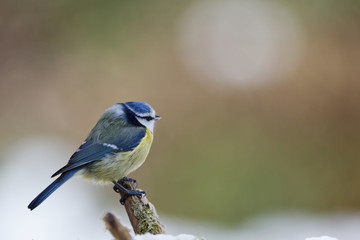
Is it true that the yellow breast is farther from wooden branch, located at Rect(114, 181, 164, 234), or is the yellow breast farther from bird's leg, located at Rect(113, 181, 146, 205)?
wooden branch, located at Rect(114, 181, 164, 234)

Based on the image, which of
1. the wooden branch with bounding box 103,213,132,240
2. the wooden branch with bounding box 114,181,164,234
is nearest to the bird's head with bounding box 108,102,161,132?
the wooden branch with bounding box 114,181,164,234

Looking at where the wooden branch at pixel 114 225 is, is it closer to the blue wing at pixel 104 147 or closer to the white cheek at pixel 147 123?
the blue wing at pixel 104 147

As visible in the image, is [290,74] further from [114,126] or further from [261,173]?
[114,126]

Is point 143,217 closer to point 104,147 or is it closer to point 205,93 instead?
point 104,147

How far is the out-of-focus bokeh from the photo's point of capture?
439 centimetres

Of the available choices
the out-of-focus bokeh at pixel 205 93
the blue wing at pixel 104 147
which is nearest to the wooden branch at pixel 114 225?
the blue wing at pixel 104 147

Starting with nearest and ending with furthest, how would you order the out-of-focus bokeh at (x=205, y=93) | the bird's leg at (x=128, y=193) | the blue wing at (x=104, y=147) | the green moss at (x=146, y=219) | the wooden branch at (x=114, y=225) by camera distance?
1. the wooden branch at (x=114, y=225)
2. the green moss at (x=146, y=219)
3. the bird's leg at (x=128, y=193)
4. the blue wing at (x=104, y=147)
5. the out-of-focus bokeh at (x=205, y=93)

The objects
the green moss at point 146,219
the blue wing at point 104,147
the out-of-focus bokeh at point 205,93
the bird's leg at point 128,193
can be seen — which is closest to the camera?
the green moss at point 146,219

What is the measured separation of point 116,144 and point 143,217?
69 centimetres

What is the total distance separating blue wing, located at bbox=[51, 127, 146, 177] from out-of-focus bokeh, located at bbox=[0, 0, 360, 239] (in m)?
1.81

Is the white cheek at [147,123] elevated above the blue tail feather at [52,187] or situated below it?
above

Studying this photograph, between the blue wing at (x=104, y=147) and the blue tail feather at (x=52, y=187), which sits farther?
the blue wing at (x=104, y=147)

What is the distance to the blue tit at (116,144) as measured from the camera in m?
2.12

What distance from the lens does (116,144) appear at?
86.0 inches
